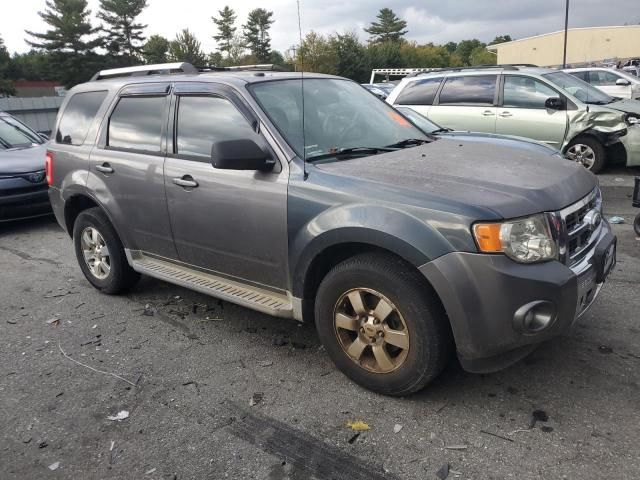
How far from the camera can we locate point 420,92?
9.58 meters

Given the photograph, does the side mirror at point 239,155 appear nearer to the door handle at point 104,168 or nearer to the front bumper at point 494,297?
the front bumper at point 494,297

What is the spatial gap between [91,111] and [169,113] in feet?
3.81

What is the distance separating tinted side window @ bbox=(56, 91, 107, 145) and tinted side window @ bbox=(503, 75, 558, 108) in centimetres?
648

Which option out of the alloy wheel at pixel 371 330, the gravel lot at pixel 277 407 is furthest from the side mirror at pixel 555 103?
the alloy wheel at pixel 371 330

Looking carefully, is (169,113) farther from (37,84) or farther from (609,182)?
(37,84)

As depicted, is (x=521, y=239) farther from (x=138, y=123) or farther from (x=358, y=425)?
(x=138, y=123)

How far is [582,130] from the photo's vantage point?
28.3 feet

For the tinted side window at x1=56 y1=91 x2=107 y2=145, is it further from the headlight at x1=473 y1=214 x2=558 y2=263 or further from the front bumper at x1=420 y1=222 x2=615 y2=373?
the headlight at x1=473 y1=214 x2=558 y2=263

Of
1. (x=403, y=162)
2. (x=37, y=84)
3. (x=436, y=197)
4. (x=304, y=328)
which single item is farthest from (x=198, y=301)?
(x=37, y=84)

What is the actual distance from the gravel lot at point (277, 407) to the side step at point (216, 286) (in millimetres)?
394

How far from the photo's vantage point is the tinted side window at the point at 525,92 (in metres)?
8.66

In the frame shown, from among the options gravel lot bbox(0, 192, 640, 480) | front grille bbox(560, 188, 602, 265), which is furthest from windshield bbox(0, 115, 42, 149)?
front grille bbox(560, 188, 602, 265)

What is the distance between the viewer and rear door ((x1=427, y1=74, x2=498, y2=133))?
8.95 meters

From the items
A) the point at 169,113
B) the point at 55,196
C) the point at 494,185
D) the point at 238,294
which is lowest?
the point at 238,294
